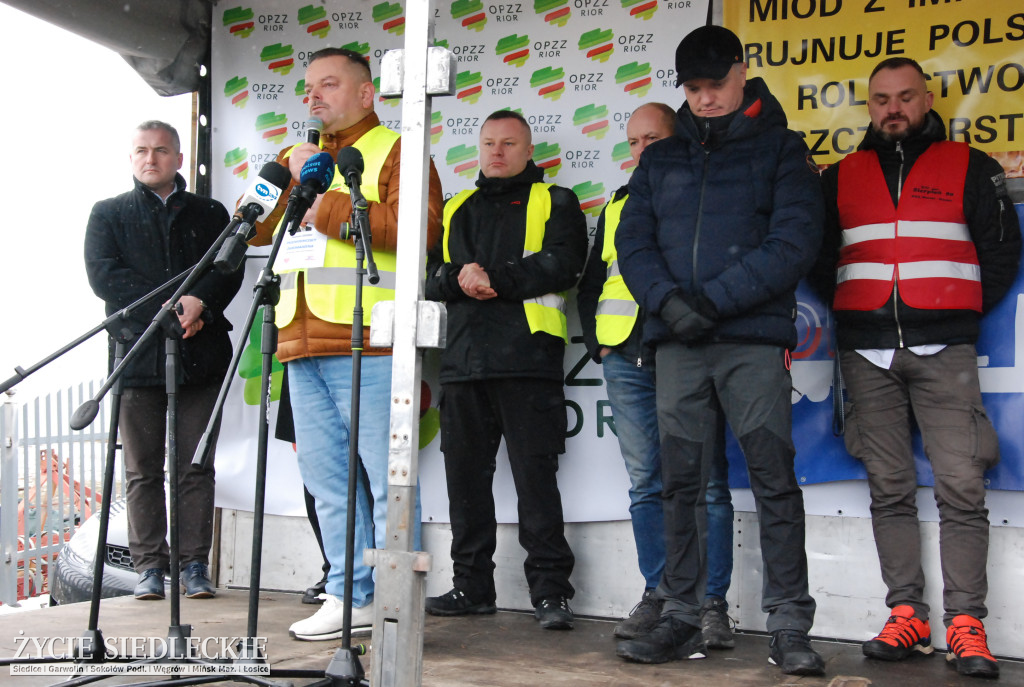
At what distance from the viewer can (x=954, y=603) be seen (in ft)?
10.8

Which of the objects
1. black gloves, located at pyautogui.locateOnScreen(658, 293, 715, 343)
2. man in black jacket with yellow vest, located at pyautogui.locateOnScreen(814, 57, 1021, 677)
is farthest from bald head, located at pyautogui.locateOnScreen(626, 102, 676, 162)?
black gloves, located at pyautogui.locateOnScreen(658, 293, 715, 343)

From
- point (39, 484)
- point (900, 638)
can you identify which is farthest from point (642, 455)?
point (39, 484)

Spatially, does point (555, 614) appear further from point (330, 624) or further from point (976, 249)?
point (976, 249)

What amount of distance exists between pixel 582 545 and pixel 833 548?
3.32ft

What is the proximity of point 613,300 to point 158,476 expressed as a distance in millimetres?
2250

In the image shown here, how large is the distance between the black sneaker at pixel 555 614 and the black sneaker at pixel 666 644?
49 cm

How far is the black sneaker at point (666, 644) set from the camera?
3.17 m

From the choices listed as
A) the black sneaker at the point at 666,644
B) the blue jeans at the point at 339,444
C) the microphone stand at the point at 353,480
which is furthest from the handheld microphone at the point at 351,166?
the black sneaker at the point at 666,644

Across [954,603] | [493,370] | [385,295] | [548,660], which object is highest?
[385,295]

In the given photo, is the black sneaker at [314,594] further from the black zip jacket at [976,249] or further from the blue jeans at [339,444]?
the black zip jacket at [976,249]

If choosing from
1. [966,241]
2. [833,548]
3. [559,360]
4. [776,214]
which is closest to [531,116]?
[559,360]

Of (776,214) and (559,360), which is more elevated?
(776,214)

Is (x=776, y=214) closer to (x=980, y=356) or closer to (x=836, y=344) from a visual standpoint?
(x=836, y=344)

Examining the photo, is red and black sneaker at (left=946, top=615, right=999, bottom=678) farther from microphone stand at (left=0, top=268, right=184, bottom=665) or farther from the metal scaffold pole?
microphone stand at (left=0, top=268, right=184, bottom=665)
